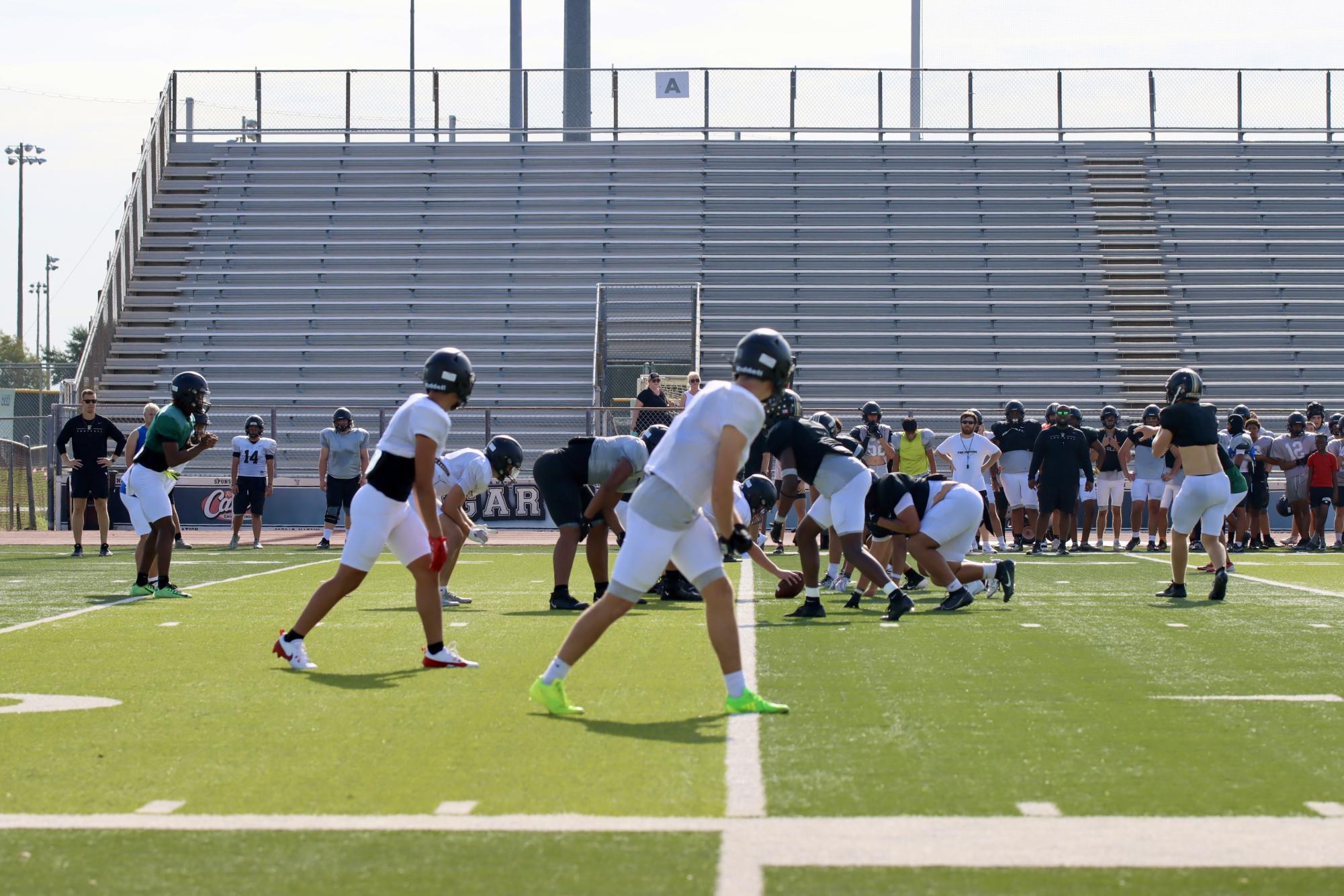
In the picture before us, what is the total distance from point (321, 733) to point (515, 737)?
81 centimetres

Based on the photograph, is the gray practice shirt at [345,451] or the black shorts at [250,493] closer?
the gray practice shirt at [345,451]

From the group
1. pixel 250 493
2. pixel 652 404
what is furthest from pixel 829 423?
pixel 250 493

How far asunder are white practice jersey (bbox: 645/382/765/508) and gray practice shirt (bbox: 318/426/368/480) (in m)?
14.1

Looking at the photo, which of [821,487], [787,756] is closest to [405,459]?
[787,756]

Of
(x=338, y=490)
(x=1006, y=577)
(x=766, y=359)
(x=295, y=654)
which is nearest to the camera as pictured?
(x=766, y=359)

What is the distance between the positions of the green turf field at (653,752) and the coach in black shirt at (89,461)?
799cm

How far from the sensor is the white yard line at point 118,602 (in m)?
10.4

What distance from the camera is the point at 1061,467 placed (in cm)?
1914

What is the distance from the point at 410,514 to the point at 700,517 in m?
2.28

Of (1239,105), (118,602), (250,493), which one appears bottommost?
(118,602)

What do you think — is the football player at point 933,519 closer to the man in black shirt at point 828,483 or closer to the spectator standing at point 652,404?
the man in black shirt at point 828,483

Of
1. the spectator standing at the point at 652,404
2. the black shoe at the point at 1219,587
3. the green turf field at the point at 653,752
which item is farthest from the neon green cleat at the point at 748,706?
the spectator standing at the point at 652,404

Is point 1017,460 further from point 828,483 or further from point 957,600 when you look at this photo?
point 828,483

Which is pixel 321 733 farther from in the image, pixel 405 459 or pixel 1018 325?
pixel 1018 325
